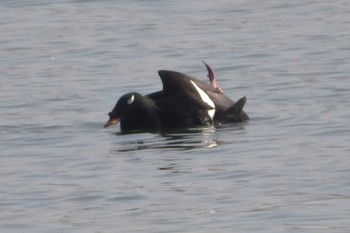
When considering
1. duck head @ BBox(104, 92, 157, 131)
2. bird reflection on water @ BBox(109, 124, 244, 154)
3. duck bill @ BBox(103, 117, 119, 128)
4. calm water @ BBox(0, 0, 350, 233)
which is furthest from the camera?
duck head @ BBox(104, 92, 157, 131)

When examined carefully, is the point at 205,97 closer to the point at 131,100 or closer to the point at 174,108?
the point at 174,108

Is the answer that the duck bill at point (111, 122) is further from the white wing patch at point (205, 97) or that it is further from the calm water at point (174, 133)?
the white wing patch at point (205, 97)

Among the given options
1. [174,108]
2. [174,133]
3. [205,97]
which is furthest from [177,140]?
[205,97]

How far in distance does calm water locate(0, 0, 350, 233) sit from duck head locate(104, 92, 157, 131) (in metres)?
0.14

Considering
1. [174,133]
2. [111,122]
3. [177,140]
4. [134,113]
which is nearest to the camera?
[177,140]

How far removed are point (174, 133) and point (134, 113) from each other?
591 mm

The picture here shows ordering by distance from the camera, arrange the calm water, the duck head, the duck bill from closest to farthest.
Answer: the calm water → the duck bill → the duck head

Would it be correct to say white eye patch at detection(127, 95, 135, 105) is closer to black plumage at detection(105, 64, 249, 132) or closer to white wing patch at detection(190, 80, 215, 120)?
black plumage at detection(105, 64, 249, 132)

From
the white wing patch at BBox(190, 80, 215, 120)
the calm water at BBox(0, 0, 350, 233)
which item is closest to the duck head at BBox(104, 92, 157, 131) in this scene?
the calm water at BBox(0, 0, 350, 233)

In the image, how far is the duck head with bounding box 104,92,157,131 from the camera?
15164mm

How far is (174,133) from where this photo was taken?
1477cm

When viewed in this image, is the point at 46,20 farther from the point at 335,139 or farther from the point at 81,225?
the point at 81,225

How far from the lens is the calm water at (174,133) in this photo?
10664mm

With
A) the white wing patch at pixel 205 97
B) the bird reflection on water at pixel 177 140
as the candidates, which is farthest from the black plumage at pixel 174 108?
the bird reflection on water at pixel 177 140
